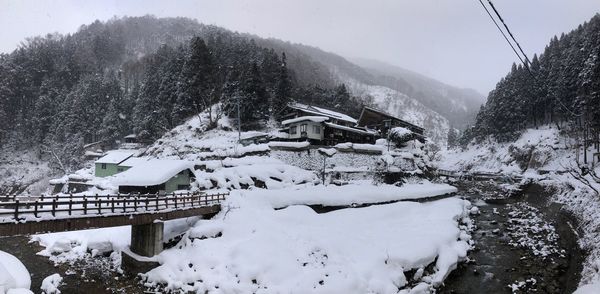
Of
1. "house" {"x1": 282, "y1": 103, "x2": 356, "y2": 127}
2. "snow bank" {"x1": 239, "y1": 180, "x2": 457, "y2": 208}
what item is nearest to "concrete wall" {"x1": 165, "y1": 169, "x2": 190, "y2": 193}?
"snow bank" {"x1": 239, "y1": 180, "x2": 457, "y2": 208}

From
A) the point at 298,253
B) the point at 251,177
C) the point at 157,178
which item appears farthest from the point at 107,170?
the point at 298,253

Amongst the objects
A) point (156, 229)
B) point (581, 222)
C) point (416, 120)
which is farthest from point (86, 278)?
point (416, 120)

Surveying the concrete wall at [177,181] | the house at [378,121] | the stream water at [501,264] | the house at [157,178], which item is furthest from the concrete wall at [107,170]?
the house at [378,121]

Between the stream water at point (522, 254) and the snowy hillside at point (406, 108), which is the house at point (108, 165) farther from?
the snowy hillside at point (406, 108)

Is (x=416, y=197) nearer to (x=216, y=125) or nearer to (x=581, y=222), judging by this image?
(x=581, y=222)

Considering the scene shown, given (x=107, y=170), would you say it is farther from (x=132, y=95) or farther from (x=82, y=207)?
(x=82, y=207)

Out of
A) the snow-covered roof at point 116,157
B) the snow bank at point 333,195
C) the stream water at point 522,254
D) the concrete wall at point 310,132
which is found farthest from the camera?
the concrete wall at point 310,132

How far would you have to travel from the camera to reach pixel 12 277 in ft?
41.4

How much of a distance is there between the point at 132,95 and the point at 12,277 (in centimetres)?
5735

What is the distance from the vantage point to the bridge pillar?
1764cm

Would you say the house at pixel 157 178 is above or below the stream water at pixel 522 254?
above

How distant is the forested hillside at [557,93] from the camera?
40.9m

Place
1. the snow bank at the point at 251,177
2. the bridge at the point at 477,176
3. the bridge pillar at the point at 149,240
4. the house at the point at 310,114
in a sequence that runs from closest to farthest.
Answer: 1. the bridge pillar at the point at 149,240
2. the snow bank at the point at 251,177
3. the house at the point at 310,114
4. the bridge at the point at 477,176

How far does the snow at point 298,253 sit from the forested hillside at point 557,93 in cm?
3326
